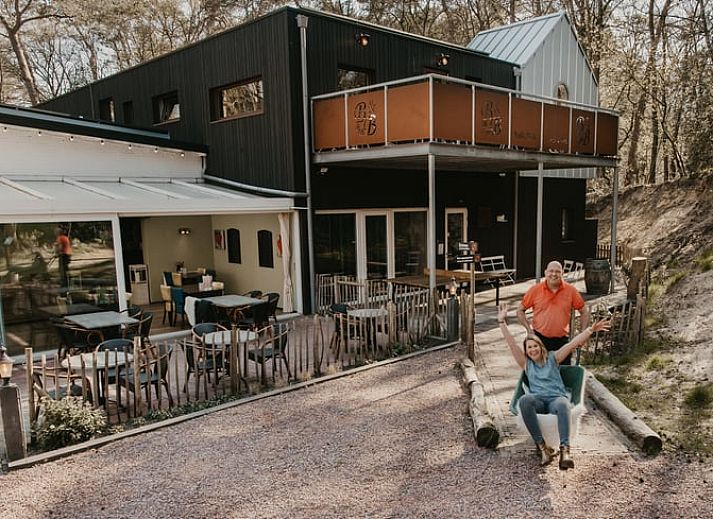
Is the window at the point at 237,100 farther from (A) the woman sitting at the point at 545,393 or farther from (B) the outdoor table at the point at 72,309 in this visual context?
(A) the woman sitting at the point at 545,393

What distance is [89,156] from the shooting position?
11.6m

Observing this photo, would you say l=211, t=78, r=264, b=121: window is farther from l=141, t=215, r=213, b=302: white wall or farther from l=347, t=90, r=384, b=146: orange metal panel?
l=141, t=215, r=213, b=302: white wall

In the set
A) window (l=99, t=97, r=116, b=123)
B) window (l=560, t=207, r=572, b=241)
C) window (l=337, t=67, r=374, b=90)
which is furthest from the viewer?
window (l=560, t=207, r=572, b=241)

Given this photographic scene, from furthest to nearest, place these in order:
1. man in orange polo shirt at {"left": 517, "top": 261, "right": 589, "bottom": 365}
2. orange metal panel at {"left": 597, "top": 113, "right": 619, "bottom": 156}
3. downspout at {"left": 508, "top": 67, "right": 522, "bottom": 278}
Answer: downspout at {"left": 508, "top": 67, "right": 522, "bottom": 278}, orange metal panel at {"left": 597, "top": 113, "right": 619, "bottom": 156}, man in orange polo shirt at {"left": 517, "top": 261, "right": 589, "bottom": 365}

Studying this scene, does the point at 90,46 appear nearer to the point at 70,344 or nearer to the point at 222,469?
the point at 70,344

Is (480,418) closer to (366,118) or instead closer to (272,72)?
(366,118)

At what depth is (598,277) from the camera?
13.3 metres

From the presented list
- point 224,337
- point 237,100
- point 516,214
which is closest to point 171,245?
point 237,100

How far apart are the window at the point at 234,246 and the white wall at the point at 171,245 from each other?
0.98 m

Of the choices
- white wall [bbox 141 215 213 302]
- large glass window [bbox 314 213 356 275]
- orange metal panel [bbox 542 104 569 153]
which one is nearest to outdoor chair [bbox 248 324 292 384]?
large glass window [bbox 314 213 356 275]

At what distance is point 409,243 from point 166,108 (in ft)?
24.4

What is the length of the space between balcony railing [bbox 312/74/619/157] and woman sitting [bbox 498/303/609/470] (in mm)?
5454

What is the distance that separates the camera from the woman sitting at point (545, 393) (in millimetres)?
4805

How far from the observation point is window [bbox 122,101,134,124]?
53.8ft
